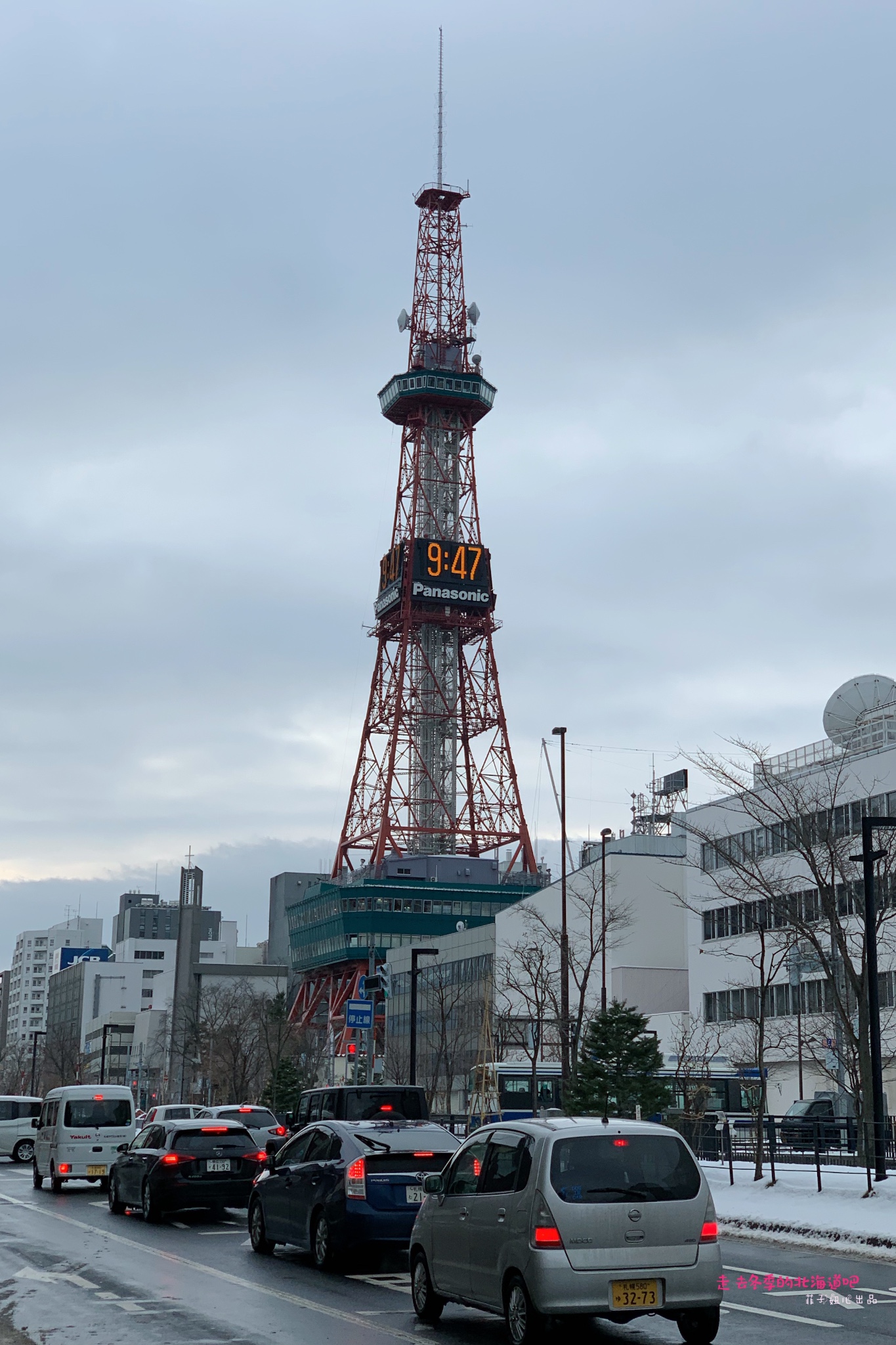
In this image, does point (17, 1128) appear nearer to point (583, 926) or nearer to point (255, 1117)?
point (255, 1117)

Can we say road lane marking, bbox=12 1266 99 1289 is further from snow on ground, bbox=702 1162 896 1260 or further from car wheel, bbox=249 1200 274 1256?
snow on ground, bbox=702 1162 896 1260

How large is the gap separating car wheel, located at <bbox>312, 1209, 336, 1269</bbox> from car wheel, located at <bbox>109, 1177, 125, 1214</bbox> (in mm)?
8390

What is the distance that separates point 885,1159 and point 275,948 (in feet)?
551

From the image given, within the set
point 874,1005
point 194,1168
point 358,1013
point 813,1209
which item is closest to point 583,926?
point 358,1013

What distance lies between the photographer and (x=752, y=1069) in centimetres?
6638

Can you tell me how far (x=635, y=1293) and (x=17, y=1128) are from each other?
123ft

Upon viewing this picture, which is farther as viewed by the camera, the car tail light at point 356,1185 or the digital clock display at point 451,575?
the digital clock display at point 451,575

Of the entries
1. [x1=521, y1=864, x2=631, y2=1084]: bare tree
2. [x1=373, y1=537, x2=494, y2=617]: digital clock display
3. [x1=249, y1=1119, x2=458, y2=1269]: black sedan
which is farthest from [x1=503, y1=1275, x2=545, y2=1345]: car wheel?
[x1=373, y1=537, x2=494, y2=617]: digital clock display

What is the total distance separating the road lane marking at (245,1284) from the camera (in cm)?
1270

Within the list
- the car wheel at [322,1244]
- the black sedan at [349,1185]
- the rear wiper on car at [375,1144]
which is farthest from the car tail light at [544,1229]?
the car wheel at [322,1244]

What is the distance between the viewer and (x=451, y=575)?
128 metres

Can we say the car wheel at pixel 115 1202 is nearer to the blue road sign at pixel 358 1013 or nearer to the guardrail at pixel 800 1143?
the guardrail at pixel 800 1143

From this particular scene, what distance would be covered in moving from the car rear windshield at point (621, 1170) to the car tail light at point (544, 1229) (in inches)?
6.5

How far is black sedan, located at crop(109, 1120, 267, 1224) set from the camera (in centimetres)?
2275
